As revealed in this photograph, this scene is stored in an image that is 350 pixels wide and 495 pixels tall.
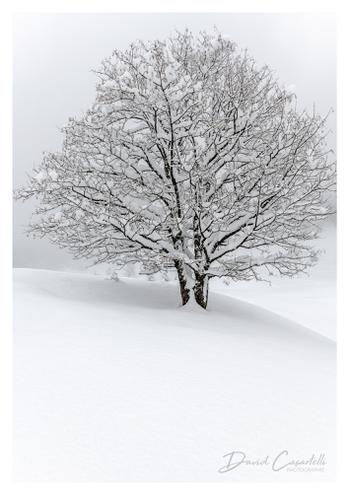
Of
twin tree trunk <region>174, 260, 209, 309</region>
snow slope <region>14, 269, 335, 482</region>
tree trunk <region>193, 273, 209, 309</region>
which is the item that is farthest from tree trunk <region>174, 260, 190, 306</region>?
snow slope <region>14, 269, 335, 482</region>

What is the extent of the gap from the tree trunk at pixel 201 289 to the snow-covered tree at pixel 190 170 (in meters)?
0.03

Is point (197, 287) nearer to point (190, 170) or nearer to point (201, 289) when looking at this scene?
point (201, 289)

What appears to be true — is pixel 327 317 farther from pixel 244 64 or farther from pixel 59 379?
pixel 59 379

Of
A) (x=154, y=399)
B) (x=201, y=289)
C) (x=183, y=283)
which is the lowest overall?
(x=154, y=399)

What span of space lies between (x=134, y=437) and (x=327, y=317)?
3844 centimetres

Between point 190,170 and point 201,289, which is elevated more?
point 190,170

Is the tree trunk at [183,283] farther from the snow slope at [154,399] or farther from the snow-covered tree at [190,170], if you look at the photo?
the snow slope at [154,399]

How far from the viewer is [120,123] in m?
11.7

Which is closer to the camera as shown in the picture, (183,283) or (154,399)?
(154,399)

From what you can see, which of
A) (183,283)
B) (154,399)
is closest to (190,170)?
(183,283)

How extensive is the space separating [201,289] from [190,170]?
10.6 feet

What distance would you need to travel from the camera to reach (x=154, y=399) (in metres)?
5.31

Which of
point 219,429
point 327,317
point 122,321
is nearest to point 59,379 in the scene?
point 219,429

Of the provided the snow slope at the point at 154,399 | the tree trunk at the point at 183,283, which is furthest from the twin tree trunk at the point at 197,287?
the snow slope at the point at 154,399
